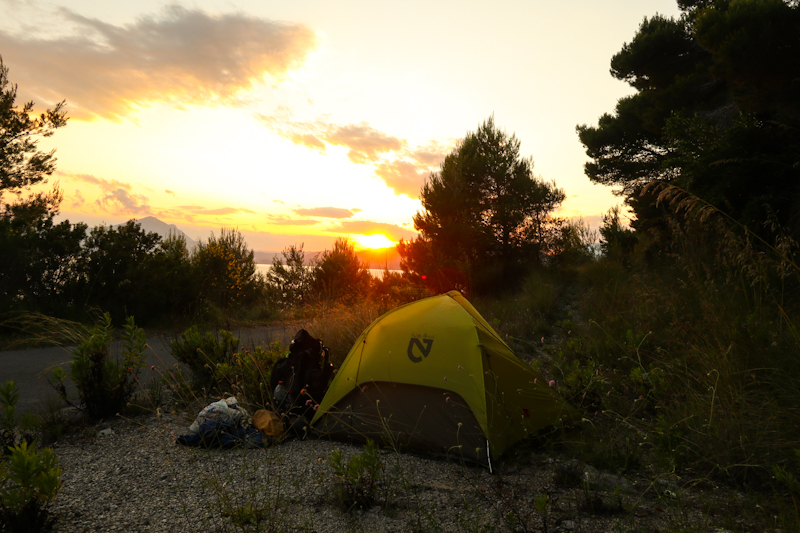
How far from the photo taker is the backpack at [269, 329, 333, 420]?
4.07m

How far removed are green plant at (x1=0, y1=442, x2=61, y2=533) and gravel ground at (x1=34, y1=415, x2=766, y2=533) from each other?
17 centimetres

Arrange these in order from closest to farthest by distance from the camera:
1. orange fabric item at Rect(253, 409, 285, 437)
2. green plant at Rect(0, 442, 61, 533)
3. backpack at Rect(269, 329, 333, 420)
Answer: green plant at Rect(0, 442, 61, 533)
orange fabric item at Rect(253, 409, 285, 437)
backpack at Rect(269, 329, 333, 420)

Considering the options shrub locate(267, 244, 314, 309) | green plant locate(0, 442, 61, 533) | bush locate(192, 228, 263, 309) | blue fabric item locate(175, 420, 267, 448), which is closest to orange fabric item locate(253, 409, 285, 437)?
blue fabric item locate(175, 420, 267, 448)

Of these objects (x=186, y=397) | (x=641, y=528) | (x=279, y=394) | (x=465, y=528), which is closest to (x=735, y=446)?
(x=641, y=528)

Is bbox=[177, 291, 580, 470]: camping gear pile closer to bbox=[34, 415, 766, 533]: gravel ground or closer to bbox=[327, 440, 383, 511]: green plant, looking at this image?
bbox=[34, 415, 766, 533]: gravel ground

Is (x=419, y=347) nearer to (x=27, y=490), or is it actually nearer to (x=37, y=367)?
(x=27, y=490)

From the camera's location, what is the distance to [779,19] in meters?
6.13

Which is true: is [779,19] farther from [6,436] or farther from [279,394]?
[6,436]

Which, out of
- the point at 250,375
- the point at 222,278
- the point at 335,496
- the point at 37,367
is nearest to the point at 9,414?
the point at 250,375

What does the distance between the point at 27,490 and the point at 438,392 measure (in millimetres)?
2705

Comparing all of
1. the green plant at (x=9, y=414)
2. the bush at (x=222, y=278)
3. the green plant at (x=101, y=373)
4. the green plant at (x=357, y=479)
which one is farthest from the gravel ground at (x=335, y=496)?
the bush at (x=222, y=278)

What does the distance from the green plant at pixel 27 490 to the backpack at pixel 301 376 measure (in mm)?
1907

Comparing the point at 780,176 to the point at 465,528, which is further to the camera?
the point at 780,176

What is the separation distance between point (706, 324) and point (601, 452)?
71.2 inches
